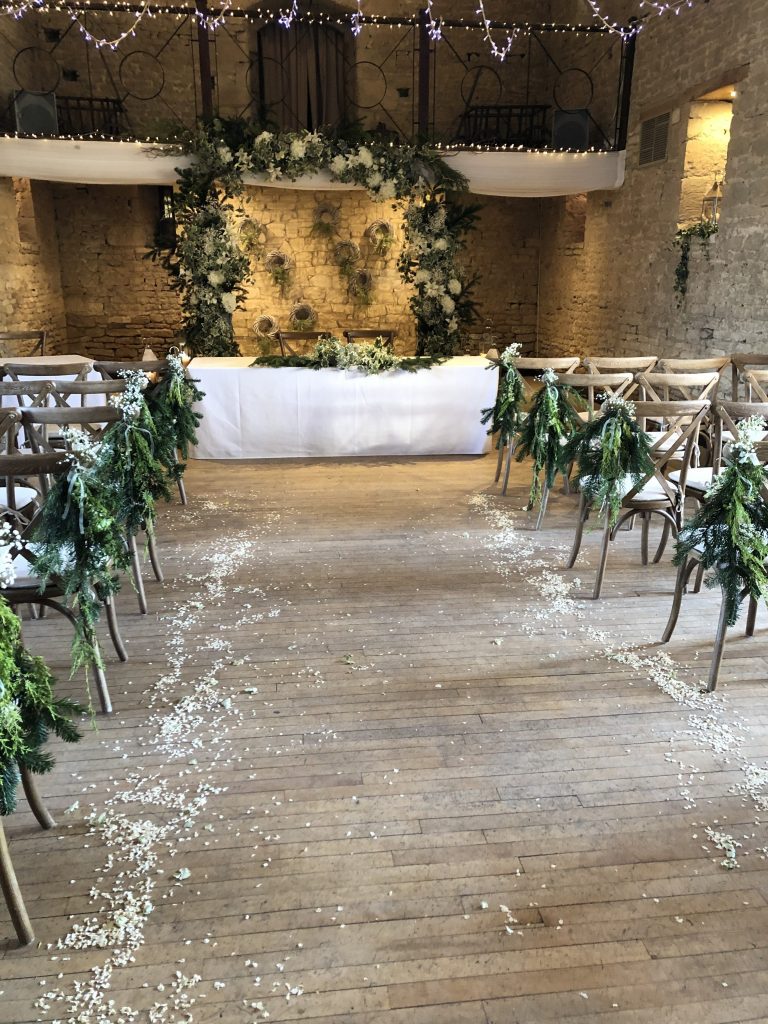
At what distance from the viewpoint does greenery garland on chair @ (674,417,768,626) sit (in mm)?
2805

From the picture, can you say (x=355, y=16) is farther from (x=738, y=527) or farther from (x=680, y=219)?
(x=738, y=527)

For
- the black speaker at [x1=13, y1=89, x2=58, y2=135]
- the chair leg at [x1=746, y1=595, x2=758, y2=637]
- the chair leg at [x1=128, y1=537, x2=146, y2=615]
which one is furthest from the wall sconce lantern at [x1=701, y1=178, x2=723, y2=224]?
the black speaker at [x1=13, y1=89, x2=58, y2=135]

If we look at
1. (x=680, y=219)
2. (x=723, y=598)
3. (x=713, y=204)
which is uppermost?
(x=713, y=204)

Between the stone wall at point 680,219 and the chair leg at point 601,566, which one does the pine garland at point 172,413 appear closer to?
the chair leg at point 601,566

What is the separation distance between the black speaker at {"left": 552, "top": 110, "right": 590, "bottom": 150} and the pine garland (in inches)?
250

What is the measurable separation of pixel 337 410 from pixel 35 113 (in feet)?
18.0

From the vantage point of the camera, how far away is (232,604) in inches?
150

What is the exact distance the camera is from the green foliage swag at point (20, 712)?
6.05 feet

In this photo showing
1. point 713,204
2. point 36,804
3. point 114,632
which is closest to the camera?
point 36,804

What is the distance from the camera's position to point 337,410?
6.46m

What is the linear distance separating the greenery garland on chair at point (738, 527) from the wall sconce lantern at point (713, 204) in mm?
5403

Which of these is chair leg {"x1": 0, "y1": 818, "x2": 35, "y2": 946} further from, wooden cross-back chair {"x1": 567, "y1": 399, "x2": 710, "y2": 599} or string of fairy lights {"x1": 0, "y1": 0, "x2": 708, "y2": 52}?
string of fairy lights {"x1": 0, "y1": 0, "x2": 708, "y2": 52}

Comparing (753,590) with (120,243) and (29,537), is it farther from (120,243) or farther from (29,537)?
(120,243)

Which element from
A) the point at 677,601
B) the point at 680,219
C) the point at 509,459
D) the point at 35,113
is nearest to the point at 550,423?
the point at 509,459
